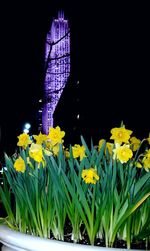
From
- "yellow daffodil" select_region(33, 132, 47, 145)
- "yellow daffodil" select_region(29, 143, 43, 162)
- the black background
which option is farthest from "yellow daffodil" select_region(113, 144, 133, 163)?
the black background

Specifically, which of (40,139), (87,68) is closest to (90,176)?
(40,139)

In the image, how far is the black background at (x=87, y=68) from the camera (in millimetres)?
6777

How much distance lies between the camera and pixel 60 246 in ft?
3.31

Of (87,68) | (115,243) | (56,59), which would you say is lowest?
(115,243)

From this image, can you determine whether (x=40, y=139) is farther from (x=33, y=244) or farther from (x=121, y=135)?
(x=33, y=244)

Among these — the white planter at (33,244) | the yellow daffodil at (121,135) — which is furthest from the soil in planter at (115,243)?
the yellow daffodil at (121,135)

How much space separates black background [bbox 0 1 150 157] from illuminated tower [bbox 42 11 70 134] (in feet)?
1.38

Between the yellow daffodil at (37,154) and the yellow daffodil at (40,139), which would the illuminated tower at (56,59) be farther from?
the yellow daffodil at (37,154)

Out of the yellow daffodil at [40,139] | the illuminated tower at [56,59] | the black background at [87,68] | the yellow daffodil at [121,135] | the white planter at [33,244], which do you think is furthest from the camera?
the illuminated tower at [56,59]

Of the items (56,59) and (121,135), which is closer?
(121,135)

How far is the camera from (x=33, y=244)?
1056mm

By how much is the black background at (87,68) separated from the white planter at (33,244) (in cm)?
534

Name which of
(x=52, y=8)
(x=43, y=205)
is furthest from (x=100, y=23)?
(x=43, y=205)

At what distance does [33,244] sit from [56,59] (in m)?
13.8
